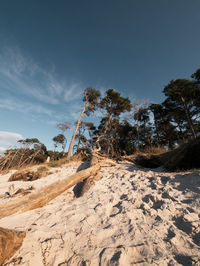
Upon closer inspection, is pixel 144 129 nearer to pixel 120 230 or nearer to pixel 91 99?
pixel 91 99

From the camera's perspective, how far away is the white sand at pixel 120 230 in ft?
5.00

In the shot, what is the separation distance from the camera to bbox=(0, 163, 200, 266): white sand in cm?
152

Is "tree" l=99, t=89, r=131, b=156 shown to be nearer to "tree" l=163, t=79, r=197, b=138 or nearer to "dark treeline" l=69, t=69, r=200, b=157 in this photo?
"dark treeline" l=69, t=69, r=200, b=157

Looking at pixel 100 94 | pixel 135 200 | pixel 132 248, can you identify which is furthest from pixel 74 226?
pixel 100 94

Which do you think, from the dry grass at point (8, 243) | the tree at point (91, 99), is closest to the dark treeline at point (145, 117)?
the tree at point (91, 99)

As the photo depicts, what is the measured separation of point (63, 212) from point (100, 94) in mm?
16582

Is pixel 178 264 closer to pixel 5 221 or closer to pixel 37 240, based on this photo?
pixel 37 240

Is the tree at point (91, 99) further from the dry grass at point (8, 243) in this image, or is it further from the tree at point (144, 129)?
the dry grass at point (8, 243)

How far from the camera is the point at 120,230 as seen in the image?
2088 millimetres

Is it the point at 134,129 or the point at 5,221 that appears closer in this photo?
the point at 5,221

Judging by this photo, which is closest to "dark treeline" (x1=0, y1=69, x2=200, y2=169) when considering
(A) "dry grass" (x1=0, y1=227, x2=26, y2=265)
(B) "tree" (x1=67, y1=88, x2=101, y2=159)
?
(B) "tree" (x1=67, y1=88, x2=101, y2=159)

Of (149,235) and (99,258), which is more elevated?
(149,235)

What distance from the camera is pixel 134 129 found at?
2217cm

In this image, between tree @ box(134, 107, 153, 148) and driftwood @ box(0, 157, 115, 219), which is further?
tree @ box(134, 107, 153, 148)
